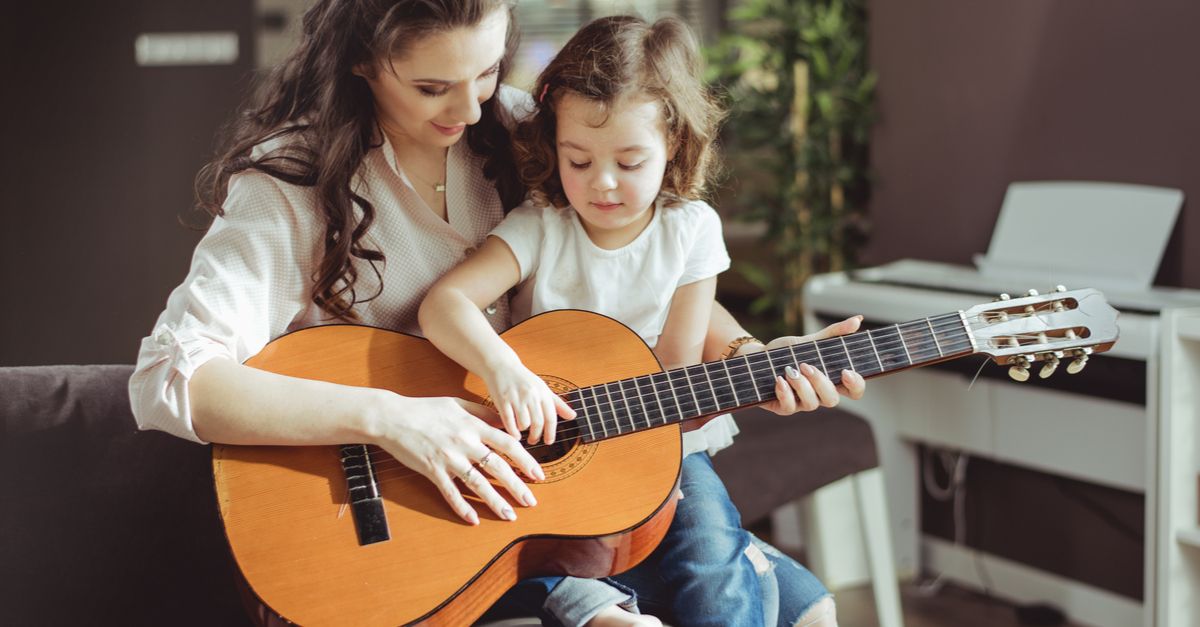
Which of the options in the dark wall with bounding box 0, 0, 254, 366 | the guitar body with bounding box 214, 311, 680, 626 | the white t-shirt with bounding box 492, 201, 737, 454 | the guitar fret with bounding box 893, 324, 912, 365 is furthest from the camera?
the dark wall with bounding box 0, 0, 254, 366

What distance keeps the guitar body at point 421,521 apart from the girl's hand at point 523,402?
0.06m

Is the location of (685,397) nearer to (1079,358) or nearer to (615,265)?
(615,265)

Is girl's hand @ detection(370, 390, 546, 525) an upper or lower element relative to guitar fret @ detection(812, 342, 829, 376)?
lower

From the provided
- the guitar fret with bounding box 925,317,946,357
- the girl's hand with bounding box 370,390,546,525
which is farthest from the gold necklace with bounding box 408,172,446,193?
the guitar fret with bounding box 925,317,946,357

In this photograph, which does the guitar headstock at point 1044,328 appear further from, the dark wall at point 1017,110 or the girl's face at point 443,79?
the dark wall at point 1017,110

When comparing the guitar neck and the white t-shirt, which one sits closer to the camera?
the guitar neck

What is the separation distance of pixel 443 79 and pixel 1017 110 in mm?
2072

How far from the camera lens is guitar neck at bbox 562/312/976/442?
136 cm

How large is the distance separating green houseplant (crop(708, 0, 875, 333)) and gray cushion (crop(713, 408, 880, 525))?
3.35 feet

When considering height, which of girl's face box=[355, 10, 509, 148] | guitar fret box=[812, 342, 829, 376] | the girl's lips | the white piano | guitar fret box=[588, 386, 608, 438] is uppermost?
girl's face box=[355, 10, 509, 148]

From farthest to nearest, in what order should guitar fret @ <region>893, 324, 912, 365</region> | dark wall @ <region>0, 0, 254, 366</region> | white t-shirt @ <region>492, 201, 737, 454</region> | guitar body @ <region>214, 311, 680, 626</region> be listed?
dark wall @ <region>0, 0, 254, 366</region>, white t-shirt @ <region>492, 201, 737, 454</region>, guitar fret @ <region>893, 324, 912, 365</region>, guitar body @ <region>214, 311, 680, 626</region>

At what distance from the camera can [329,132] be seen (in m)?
1.44

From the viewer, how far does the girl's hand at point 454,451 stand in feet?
4.30

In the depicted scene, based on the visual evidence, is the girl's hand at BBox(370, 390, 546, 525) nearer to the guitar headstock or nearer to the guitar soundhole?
the guitar soundhole
